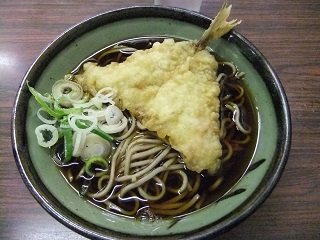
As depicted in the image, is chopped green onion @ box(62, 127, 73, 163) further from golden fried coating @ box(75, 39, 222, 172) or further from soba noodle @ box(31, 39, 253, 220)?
golden fried coating @ box(75, 39, 222, 172)

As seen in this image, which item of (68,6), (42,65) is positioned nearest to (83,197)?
(42,65)

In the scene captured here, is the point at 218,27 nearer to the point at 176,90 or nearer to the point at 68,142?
the point at 176,90

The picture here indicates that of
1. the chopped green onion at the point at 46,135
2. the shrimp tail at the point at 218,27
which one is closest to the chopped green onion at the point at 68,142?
the chopped green onion at the point at 46,135

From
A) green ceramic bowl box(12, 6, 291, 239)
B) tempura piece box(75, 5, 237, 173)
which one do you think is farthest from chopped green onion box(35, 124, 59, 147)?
tempura piece box(75, 5, 237, 173)

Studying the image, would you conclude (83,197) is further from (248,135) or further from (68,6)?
(68,6)

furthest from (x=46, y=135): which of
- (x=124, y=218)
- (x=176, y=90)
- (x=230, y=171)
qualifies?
(x=230, y=171)

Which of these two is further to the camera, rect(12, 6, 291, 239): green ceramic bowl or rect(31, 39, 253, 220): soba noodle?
rect(31, 39, 253, 220): soba noodle
